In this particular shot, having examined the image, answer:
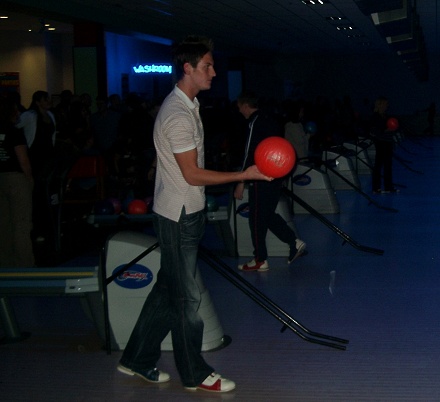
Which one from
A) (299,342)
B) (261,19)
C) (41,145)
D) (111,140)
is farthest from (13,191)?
(261,19)

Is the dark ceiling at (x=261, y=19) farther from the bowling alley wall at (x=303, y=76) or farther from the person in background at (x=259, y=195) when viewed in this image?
the person in background at (x=259, y=195)

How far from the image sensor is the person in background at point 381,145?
13.7 meters

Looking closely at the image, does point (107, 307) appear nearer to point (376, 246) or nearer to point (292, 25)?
point (376, 246)

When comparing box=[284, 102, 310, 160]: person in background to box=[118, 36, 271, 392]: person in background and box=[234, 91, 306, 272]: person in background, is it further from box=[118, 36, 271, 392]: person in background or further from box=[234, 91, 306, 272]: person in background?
box=[118, 36, 271, 392]: person in background

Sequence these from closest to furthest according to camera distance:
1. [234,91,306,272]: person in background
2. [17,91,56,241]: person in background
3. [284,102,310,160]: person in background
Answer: [234,91,306,272]: person in background → [17,91,56,241]: person in background → [284,102,310,160]: person in background

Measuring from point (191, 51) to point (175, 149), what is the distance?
52 centimetres

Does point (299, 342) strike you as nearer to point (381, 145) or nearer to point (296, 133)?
point (296, 133)

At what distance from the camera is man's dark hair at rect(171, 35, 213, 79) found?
13.6 ft

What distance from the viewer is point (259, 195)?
23.7ft

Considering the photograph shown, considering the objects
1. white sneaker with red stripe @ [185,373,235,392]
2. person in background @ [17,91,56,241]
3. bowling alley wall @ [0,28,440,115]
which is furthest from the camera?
bowling alley wall @ [0,28,440,115]

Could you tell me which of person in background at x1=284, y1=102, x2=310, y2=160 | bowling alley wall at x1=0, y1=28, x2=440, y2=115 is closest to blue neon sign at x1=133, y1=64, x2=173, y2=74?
bowling alley wall at x1=0, y1=28, x2=440, y2=115

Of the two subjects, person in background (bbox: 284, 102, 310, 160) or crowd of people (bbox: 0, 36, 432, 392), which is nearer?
crowd of people (bbox: 0, 36, 432, 392)

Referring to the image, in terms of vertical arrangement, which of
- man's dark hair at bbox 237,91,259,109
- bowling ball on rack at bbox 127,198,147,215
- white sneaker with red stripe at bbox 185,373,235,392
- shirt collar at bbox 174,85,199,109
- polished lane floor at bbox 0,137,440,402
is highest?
shirt collar at bbox 174,85,199,109

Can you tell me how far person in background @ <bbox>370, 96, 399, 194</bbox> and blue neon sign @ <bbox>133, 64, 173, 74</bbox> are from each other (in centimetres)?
1400
